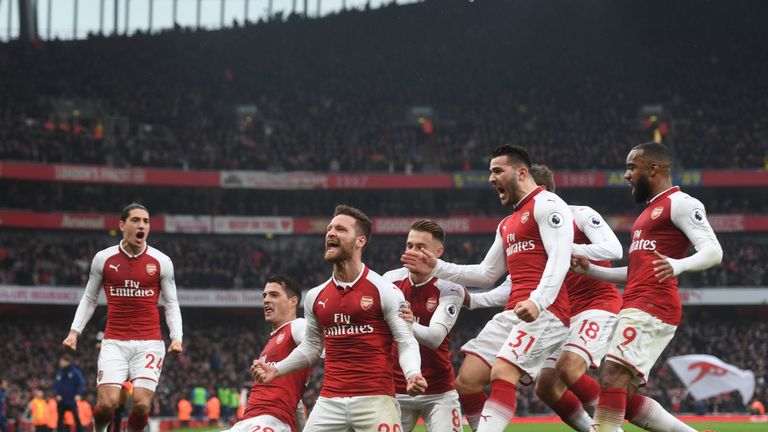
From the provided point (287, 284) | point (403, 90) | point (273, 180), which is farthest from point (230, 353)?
point (287, 284)

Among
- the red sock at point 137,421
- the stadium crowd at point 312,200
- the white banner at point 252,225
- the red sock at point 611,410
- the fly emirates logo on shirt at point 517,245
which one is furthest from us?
the white banner at point 252,225

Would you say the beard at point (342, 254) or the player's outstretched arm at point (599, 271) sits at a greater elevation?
the beard at point (342, 254)

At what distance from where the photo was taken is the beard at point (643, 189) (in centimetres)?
734

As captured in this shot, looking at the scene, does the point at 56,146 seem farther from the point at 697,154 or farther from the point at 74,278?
the point at 697,154

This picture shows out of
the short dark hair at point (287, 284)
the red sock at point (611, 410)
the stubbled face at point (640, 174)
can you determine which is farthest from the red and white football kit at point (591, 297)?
the short dark hair at point (287, 284)

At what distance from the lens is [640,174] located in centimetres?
734

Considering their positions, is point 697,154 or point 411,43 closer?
point 697,154

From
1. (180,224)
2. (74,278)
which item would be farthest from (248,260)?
(74,278)

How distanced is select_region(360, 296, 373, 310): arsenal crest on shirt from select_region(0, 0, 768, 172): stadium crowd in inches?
1522

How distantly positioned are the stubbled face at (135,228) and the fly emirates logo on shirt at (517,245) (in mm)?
4081

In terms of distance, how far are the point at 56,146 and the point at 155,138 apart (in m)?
4.92

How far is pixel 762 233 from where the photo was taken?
4441 centimetres

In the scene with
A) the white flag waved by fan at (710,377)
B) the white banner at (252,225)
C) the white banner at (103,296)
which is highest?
the white banner at (252,225)

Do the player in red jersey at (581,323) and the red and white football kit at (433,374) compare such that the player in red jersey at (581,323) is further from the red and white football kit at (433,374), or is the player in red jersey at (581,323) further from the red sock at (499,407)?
the red sock at (499,407)
